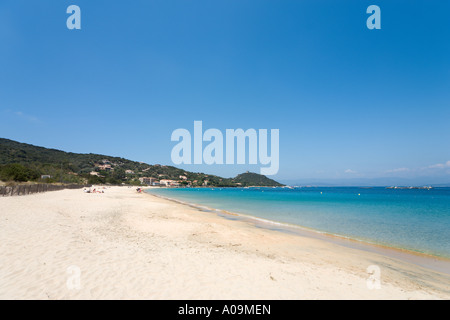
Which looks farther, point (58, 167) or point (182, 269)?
point (58, 167)

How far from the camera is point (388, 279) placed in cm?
620

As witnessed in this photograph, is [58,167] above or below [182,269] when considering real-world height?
above

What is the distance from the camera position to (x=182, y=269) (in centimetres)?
562

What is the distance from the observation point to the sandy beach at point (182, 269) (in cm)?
445

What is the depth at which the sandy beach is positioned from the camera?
14.6ft

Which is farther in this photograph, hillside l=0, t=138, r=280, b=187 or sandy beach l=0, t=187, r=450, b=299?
hillside l=0, t=138, r=280, b=187

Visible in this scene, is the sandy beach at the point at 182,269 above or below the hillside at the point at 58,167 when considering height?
below

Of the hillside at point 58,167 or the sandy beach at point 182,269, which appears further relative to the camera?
the hillside at point 58,167

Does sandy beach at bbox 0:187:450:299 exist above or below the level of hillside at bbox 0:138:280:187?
below
